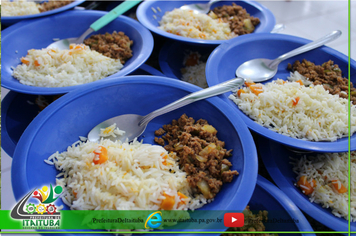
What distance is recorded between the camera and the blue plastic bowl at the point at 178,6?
1770mm

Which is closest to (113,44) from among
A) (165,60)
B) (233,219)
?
(165,60)

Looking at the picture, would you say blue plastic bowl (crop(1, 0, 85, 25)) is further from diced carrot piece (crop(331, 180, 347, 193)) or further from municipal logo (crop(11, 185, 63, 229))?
diced carrot piece (crop(331, 180, 347, 193))

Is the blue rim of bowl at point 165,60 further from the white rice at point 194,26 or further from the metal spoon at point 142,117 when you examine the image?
the metal spoon at point 142,117

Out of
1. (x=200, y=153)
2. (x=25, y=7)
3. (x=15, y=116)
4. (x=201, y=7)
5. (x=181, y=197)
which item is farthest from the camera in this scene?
(x=201, y=7)

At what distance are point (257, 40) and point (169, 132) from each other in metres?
1.03

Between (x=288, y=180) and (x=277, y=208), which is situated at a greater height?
(x=288, y=180)

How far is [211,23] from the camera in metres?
2.03

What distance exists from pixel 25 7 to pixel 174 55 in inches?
56.0

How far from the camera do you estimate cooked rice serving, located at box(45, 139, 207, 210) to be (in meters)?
0.94

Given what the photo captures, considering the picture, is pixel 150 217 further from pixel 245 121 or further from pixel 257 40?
pixel 257 40

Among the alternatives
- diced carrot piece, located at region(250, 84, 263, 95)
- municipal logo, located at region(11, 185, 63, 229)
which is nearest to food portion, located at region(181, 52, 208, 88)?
diced carrot piece, located at region(250, 84, 263, 95)

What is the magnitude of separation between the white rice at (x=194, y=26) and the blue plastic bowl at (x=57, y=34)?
10.0 inches

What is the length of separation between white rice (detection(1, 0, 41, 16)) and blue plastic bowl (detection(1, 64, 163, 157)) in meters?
0.88

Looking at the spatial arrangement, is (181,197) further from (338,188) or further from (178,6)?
(178,6)
